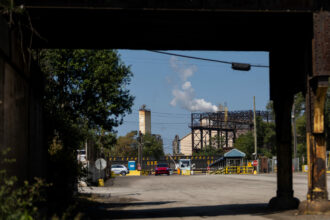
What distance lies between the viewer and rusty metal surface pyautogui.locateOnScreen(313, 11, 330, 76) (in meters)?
11.8

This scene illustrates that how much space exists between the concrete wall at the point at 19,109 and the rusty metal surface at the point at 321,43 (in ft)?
22.6

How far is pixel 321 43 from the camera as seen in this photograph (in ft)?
38.9

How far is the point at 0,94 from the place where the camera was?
840 centimetres

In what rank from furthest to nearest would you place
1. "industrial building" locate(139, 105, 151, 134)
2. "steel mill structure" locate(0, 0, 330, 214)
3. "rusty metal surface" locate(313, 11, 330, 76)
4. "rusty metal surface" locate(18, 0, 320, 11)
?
"industrial building" locate(139, 105, 151, 134) → "rusty metal surface" locate(313, 11, 330, 76) → "rusty metal surface" locate(18, 0, 320, 11) → "steel mill structure" locate(0, 0, 330, 214)

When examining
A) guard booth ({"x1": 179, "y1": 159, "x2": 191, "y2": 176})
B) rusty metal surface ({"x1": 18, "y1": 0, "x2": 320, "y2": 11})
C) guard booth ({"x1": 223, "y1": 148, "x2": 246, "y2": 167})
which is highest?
rusty metal surface ({"x1": 18, "y1": 0, "x2": 320, "y2": 11})

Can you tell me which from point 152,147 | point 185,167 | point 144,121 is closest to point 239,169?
point 185,167

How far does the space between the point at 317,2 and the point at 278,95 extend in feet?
12.4

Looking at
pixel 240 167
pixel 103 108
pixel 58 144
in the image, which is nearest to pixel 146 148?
pixel 240 167

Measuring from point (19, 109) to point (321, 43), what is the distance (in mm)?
7188

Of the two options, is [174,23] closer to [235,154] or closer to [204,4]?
[204,4]

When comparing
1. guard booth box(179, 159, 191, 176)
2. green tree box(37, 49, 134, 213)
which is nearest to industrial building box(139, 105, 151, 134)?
guard booth box(179, 159, 191, 176)

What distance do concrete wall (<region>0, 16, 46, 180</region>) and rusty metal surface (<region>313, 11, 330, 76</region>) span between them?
687cm

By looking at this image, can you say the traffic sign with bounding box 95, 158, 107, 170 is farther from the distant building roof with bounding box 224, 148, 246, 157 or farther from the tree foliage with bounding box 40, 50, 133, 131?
the distant building roof with bounding box 224, 148, 246, 157

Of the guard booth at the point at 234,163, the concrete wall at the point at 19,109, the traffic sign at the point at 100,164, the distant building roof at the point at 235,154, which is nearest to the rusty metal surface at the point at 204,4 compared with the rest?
the concrete wall at the point at 19,109
